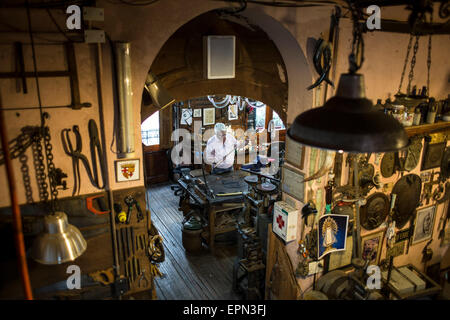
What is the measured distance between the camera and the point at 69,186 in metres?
3.49

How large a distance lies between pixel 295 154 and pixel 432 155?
240 centimetres

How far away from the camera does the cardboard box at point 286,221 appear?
466cm

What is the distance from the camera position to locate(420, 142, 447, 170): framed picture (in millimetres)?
5543

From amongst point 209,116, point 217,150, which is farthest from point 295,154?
point 209,116

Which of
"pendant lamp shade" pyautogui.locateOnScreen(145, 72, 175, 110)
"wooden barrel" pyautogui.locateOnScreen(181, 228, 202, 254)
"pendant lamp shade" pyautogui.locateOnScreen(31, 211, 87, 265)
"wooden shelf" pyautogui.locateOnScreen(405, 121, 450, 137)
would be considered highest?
"pendant lamp shade" pyautogui.locateOnScreen(145, 72, 175, 110)

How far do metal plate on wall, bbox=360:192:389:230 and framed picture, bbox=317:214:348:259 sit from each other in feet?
1.71

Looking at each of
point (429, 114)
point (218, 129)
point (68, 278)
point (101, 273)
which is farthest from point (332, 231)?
point (218, 129)

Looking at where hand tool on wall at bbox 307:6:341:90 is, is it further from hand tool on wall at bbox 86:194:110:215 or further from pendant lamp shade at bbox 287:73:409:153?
hand tool on wall at bbox 86:194:110:215

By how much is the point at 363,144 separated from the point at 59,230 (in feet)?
7.64

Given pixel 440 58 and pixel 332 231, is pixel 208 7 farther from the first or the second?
pixel 440 58

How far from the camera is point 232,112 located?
11938 millimetres

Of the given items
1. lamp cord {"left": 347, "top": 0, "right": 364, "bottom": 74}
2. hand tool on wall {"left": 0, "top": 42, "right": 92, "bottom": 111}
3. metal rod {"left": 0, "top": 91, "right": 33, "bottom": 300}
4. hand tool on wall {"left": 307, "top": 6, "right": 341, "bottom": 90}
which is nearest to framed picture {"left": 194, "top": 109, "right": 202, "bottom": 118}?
hand tool on wall {"left": 307, "top": 6, "right": 341, "bottom": 90}

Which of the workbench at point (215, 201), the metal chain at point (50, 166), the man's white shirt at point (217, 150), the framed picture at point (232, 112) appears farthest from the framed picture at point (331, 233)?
the framed picture at point (232, 112)

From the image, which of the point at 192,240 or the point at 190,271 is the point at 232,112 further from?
the point at 190,271
